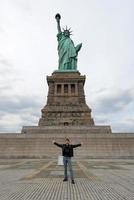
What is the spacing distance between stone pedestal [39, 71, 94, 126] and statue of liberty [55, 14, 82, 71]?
3.60 metres

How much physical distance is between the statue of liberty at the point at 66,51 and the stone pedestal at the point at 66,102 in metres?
3.60

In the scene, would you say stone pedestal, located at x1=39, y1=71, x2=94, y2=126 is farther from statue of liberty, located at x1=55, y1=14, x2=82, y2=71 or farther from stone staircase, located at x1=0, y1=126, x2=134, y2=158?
stone staircase, located at x1=0, y1=126, x2=134, y2=158

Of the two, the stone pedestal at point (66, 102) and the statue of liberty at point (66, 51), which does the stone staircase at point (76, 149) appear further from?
the statue of liberty at point (66, 51)

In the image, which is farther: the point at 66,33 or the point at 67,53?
the point at 66,33

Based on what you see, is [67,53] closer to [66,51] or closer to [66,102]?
[66,51]

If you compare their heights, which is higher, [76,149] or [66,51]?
[66,51]

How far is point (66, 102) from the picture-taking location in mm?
58312

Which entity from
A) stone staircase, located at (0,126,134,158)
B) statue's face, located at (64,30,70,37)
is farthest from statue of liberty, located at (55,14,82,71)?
stone staircase, located at (0,126,134,158)

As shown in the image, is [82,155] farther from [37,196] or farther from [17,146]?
[37,196]

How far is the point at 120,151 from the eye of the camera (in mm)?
34781

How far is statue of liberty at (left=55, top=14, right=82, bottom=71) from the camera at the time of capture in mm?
64875

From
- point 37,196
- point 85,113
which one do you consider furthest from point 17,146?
point 37,196

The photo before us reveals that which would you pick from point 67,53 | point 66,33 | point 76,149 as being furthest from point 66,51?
point 76,149

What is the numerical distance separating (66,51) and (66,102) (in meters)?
13.5
